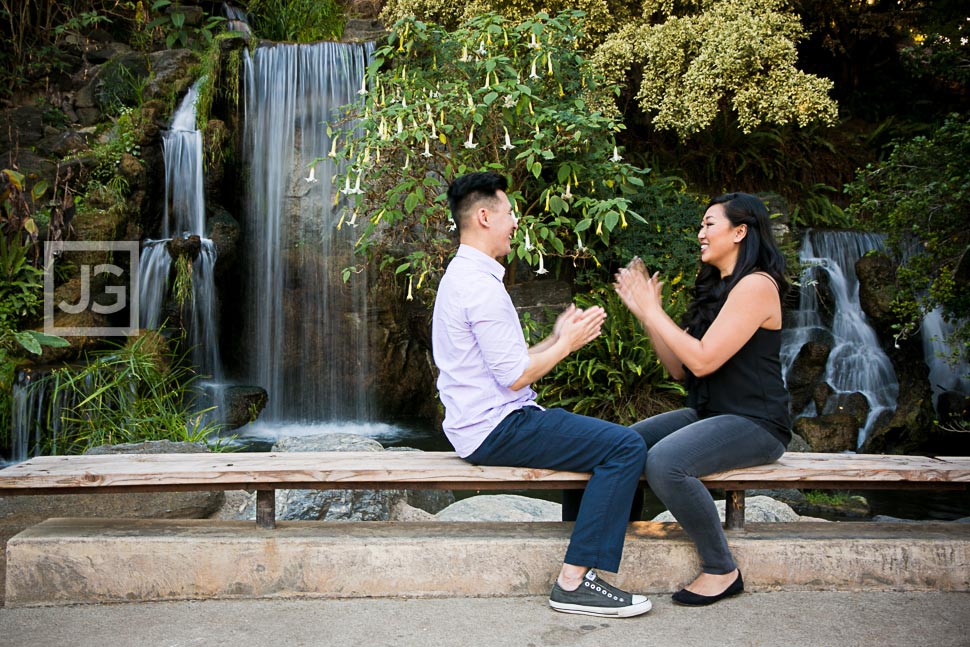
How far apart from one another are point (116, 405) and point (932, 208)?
7377 mm

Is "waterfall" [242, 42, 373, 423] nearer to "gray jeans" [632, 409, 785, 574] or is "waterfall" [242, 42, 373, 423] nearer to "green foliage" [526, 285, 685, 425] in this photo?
"green foliage" [526, 285, 685, 425]

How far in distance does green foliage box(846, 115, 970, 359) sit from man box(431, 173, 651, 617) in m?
4.75

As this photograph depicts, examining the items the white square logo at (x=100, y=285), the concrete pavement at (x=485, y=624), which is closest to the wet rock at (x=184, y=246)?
the white square logo at (x=100, y=285)

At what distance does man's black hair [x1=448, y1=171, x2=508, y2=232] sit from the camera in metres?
3.55

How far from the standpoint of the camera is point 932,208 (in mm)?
7188

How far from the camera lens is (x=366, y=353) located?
11.2 metres

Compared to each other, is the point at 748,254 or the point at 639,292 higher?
the point at 748,254

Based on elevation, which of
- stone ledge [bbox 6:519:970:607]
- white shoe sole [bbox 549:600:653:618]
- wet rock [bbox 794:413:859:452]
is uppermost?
stone ledge [bbox 6:519:970:607]

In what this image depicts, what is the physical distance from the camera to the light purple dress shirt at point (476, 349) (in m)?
3.44

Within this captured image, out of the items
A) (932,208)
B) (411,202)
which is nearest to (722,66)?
(932,208)

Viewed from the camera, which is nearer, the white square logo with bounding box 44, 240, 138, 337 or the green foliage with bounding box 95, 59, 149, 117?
the white square logo with bounding box 44, 240, 138, 337

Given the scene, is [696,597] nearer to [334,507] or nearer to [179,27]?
[334,507]

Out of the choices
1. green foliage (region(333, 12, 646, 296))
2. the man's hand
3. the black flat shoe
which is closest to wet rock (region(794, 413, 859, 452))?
green foliage (region(333, 12, 646, 296))

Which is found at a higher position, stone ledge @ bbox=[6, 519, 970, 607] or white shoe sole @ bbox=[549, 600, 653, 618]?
stone ledge @ bbox=[6, 519, 970, 607]
